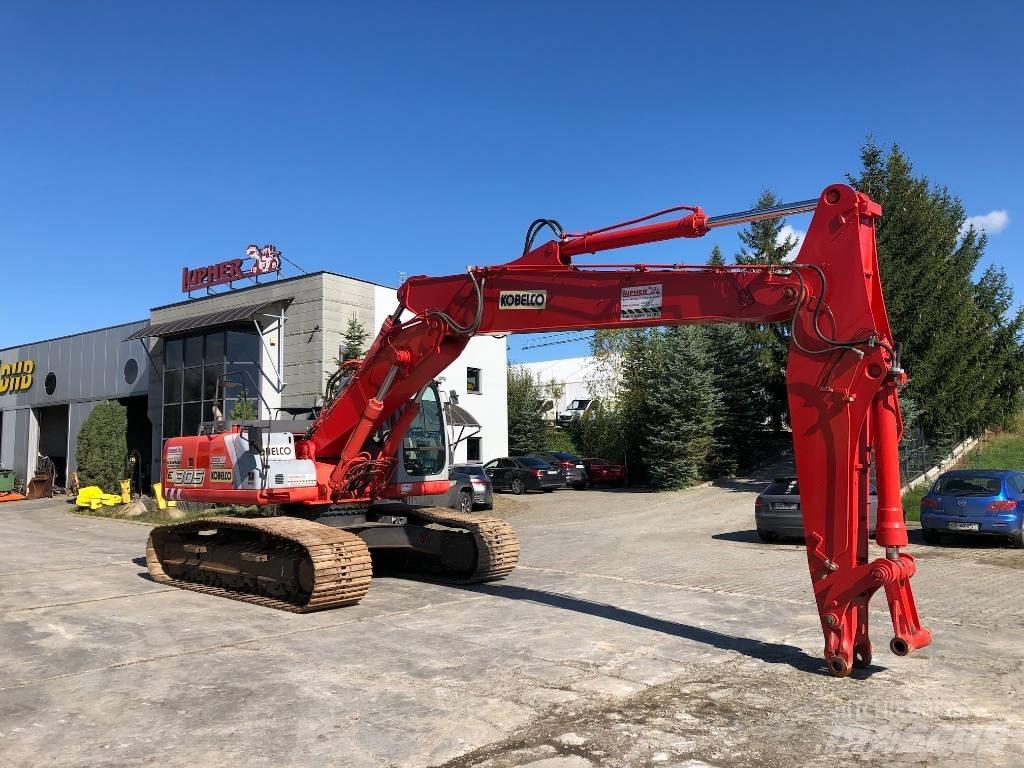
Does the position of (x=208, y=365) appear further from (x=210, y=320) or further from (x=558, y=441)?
(x=558, y=441)

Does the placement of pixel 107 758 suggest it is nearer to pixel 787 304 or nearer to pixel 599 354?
pixel 787 304

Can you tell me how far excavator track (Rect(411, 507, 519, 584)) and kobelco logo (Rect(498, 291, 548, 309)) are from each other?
3.55 metres

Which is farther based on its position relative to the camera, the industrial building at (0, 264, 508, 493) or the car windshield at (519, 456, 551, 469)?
the car windshield at (519, 456, 551, 469)

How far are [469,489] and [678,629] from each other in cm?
1551

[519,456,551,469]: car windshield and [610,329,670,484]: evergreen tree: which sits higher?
[610,329,670,484]: evergreen tree

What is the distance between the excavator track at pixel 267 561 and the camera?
369 inches

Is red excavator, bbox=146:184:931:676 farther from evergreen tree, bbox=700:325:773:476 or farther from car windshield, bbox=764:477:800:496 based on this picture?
evergreen tree, bbox=700:325:773:476

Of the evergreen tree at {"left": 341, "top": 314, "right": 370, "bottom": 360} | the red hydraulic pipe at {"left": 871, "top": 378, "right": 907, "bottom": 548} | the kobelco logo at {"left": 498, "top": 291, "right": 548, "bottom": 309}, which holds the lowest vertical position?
the red hydraulic pipe at {"left": 871, "top": 378, "right": 907, "bottom": 548}

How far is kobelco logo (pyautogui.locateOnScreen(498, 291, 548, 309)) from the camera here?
29.0 ft

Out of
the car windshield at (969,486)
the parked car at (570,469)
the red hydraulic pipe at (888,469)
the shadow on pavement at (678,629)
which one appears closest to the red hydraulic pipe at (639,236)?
the red hydraulic pipe at (888,469)

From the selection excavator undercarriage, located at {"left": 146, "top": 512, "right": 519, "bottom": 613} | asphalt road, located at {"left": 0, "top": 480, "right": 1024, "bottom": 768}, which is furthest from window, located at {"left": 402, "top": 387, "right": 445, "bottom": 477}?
asphalt road, located at {"left": 0, "top": 480, "right": 1024, "bottom": 768}

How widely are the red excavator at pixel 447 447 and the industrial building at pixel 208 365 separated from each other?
969 cm

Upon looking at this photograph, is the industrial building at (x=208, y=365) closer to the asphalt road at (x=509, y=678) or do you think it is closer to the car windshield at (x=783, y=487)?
the car windshield at (x=783, y=487)

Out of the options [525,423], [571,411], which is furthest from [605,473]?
[571,411]
